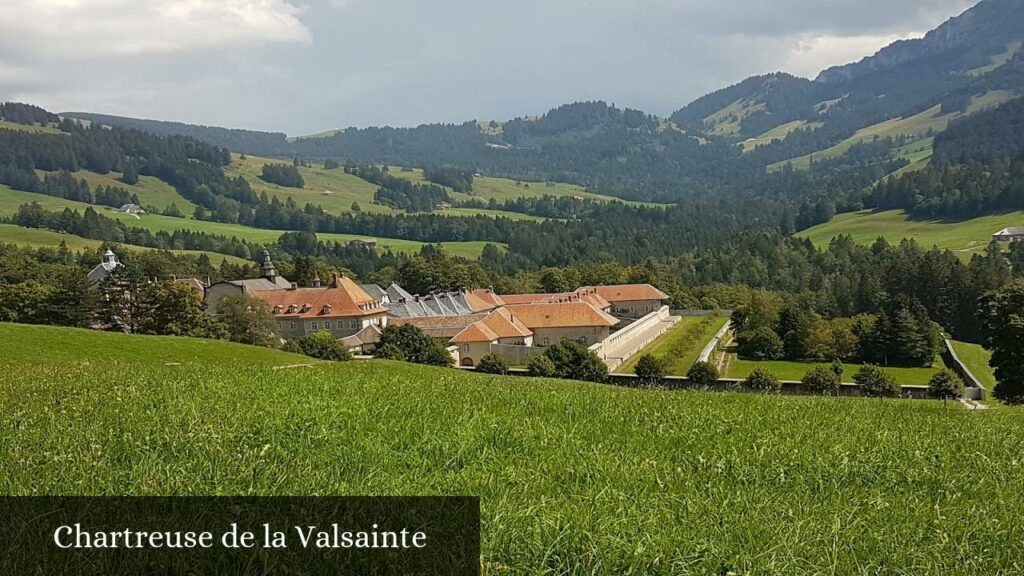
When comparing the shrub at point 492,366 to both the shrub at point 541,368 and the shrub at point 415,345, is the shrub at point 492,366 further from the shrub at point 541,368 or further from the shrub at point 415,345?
the shrub at point 415,345

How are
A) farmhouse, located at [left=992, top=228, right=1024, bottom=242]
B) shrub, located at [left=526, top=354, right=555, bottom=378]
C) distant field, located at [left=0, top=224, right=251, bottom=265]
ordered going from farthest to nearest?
farmhouse, located at [left=992, top=228, right=1024, bottom=242]
distant field, located at [left=0, top=224, right=251, bottom=265]
shrub, located at [left=526, top=354, right=555, bottom=378]

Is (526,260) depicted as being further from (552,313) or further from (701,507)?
(701,507)

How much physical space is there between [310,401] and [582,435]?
4.09 metres

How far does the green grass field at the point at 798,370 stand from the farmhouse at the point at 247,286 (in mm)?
53480

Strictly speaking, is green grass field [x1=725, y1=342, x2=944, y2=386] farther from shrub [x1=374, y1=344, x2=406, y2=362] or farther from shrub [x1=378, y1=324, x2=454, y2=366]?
shrub [x1=374, y1=344, x2=406, y2=362]

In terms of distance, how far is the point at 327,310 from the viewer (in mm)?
90000

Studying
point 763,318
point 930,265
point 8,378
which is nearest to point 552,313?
point 763,318

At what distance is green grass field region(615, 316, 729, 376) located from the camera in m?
70.8

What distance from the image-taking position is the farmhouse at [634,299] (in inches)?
4739

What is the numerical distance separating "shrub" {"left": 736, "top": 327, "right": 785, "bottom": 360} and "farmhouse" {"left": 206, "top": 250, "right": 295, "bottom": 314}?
55.6 meters

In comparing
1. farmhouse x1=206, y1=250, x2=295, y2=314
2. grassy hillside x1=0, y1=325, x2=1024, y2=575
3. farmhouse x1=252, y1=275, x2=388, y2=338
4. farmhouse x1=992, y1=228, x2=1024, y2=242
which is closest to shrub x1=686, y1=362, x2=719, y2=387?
farmhouse x1=252, y1=275, x2=388, y2=338

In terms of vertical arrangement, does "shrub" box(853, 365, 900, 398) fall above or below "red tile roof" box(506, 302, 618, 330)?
above

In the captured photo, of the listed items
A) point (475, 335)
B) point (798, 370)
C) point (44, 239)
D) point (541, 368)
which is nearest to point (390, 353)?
point (475, 335)

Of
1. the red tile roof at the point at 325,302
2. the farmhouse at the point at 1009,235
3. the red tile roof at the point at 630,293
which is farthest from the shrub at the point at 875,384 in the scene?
the farmhouse at the point at 1009,235
